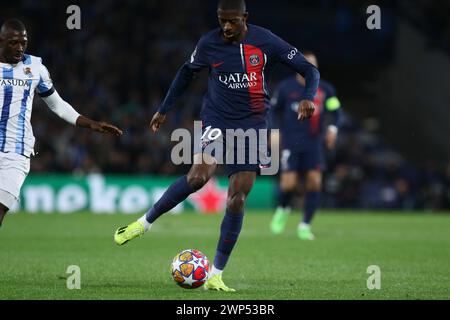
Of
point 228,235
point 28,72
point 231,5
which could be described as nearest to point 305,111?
point 231,5

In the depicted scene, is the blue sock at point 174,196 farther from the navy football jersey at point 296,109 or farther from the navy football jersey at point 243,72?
the navy football jersey at point 296,109

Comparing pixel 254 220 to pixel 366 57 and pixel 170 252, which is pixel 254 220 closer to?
pixel 170 252

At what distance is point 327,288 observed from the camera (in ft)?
23.5

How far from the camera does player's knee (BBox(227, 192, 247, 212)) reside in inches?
287

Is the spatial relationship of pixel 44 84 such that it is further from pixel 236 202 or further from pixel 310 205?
pixel 310 205

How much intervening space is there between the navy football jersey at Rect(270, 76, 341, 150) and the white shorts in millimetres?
6600

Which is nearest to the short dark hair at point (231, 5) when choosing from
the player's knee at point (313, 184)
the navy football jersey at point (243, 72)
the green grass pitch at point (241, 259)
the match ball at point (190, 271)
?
the navy football jersey at point (243, 72)

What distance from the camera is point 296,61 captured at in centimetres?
748

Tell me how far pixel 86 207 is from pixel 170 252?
886 centimetres

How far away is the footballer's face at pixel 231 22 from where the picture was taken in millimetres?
7098

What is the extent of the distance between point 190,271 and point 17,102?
1922 mm

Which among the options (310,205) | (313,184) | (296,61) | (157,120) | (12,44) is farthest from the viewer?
(313,184)

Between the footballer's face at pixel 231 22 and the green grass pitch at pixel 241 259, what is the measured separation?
6.63ft

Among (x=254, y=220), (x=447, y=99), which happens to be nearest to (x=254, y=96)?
(x=254, y=220)
